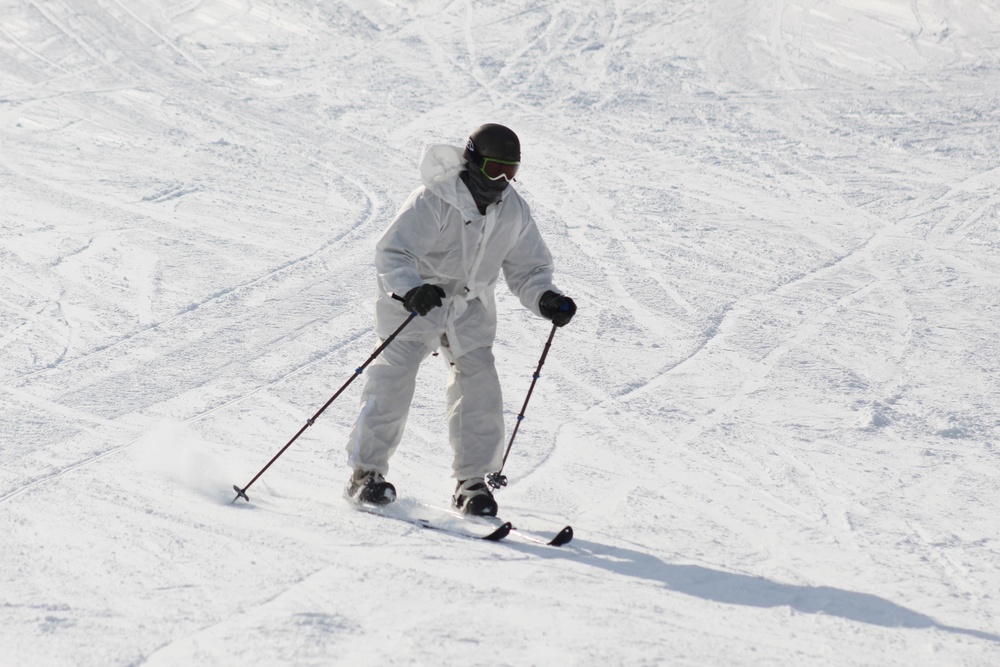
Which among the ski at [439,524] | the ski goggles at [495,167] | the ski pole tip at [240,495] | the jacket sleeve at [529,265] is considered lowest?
the ski pole tip at [240,495]

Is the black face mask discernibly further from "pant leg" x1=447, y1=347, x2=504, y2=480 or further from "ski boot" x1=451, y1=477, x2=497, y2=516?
"ski boot" x1=451, y1=477, x2=497, y2=516

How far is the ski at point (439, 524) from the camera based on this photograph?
416 centimetres

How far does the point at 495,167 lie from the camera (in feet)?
14.4

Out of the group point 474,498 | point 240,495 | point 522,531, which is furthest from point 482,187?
point 240,495

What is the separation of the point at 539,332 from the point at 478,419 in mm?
2589

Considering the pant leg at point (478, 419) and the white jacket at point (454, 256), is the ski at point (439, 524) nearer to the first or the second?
the pant leg at point (478, 419)

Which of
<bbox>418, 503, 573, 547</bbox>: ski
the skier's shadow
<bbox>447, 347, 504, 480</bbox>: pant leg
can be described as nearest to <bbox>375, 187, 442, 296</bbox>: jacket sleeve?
<bbox>447, 347, 504, 480</bbox>: pant leg

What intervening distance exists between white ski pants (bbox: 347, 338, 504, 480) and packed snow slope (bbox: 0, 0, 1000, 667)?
280 millimetres

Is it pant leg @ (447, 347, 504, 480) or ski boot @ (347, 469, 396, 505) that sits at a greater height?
pant leg @ (447, 347, 504, 480)

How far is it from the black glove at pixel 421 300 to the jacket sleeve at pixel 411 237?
0.67ft

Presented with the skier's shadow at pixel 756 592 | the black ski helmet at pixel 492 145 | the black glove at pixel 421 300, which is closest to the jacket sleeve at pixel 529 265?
the black ski helmet at pixel 492 145

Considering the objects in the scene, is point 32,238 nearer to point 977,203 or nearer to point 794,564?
point 794,564

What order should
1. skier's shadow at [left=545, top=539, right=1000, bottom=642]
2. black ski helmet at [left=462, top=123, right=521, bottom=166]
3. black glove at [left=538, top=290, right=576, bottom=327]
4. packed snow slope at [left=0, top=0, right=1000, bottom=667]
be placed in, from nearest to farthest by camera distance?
packed snow slope at [left=0, top=0, right=1000, bottom=667] → skier's shadow at [left=545, top=539, right=1000, bottom=642] → black ski helmet at [left=462, top=123, right=521, bottom=166] → black glove at [left=538, top=290, right=576, bottom=327]

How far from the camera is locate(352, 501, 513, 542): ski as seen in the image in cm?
416
